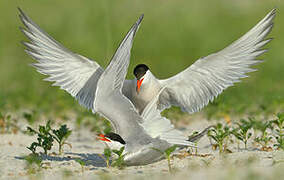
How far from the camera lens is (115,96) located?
11.3 feet

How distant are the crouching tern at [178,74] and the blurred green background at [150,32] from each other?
3.68m

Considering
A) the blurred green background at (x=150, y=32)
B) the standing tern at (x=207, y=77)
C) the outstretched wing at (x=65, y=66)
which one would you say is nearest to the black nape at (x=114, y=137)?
the outstretched wing at (x=65, y=66)

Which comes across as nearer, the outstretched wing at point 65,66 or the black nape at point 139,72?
the outstretched wing at point 65,66

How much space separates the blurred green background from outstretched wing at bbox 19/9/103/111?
3.93 metres

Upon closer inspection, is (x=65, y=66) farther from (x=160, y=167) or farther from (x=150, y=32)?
(x=150, y=32)

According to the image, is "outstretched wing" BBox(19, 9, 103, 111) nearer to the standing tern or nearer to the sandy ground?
the standing tern

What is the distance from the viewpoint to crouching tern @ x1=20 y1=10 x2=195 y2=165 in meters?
3.42

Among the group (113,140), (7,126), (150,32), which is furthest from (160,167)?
(150,32)

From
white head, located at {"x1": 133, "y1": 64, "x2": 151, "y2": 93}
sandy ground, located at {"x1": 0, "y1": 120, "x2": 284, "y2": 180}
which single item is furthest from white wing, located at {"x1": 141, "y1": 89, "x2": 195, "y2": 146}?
white head, located at {"x1": 133, "y1": 64, "x2": 151, "y2": 93}

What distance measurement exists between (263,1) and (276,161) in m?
11.8

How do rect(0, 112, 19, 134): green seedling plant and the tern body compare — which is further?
rect(0, 112, 19, 134): green seedling plant

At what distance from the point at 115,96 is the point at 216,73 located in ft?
3.27

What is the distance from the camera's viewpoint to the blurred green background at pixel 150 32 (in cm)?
982

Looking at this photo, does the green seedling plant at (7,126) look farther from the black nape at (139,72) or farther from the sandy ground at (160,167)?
the black nape at (139,72)
